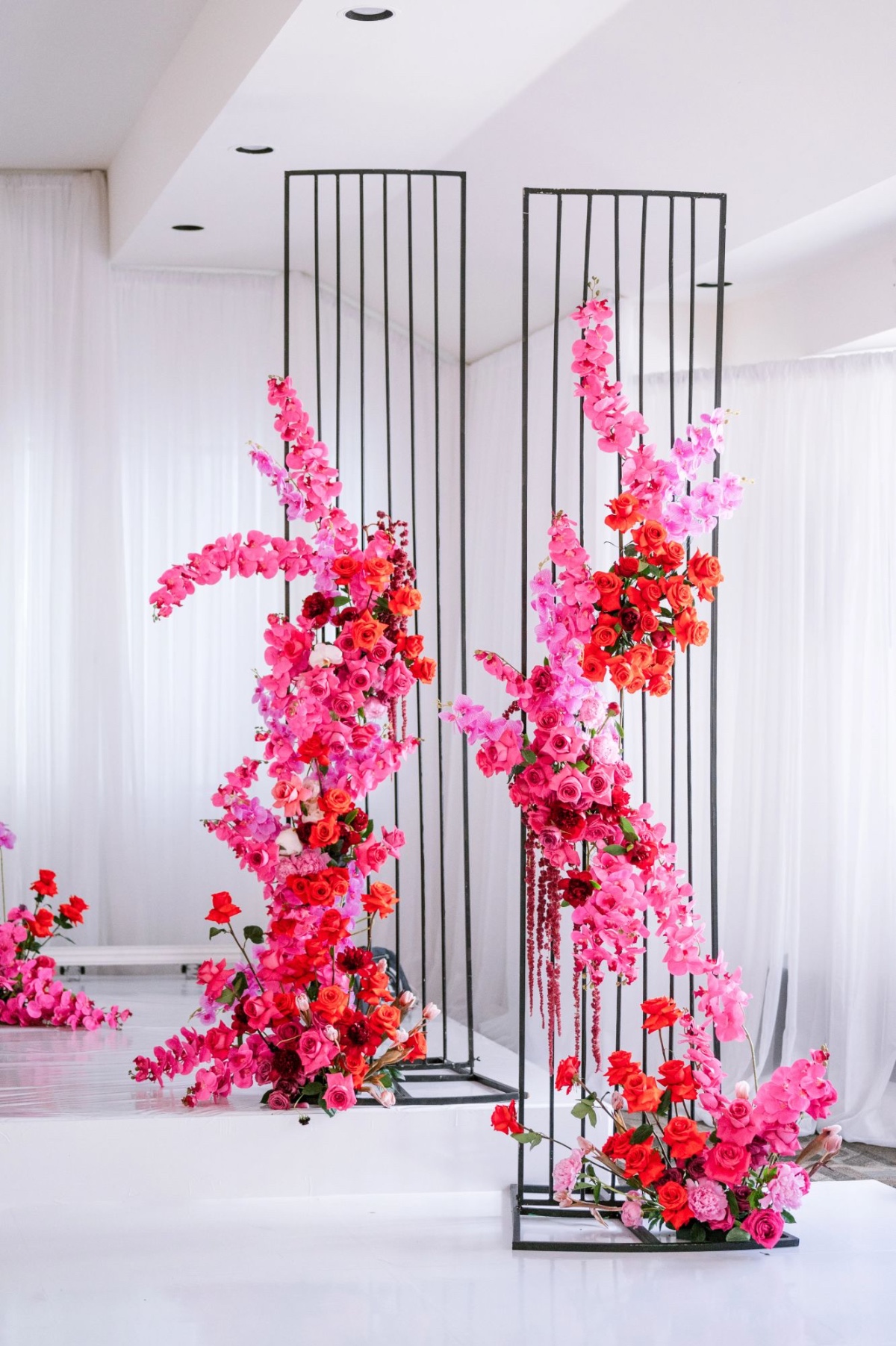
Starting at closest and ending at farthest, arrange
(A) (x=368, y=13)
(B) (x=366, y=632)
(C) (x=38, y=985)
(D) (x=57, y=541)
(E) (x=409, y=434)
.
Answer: (B) (x=366, y=632) → (A) (x=368, y=13) → (C) (x=38, y=985) → (D) (x=57, y=541) → (E) (x=409, y=434)

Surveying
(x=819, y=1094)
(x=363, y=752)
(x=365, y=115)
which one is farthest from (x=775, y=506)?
(x=819, y=1094)

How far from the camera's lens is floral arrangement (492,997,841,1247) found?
2.58 meters

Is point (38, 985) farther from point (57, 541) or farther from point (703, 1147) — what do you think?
point (703, 1147)

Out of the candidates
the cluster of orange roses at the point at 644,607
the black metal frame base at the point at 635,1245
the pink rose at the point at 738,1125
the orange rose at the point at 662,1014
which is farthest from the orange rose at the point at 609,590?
the black metal frame base at the point at 635,1245

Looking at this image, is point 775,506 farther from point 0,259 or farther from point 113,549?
point 0,259

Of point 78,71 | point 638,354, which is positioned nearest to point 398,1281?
point 638,354

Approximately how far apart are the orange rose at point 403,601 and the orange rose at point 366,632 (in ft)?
0.25

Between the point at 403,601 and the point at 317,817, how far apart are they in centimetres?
50

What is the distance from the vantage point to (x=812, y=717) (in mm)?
4910

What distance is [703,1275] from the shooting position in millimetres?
2553

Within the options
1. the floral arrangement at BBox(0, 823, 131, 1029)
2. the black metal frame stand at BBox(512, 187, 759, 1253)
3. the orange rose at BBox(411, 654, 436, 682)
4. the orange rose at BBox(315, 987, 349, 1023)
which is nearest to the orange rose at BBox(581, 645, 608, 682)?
the orange rose at BBox(411, 654, 436, 682)

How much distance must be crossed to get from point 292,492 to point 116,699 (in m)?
2.74

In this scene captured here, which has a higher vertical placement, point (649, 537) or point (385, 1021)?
point (649, 537)

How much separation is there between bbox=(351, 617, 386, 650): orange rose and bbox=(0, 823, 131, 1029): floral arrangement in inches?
70.9
